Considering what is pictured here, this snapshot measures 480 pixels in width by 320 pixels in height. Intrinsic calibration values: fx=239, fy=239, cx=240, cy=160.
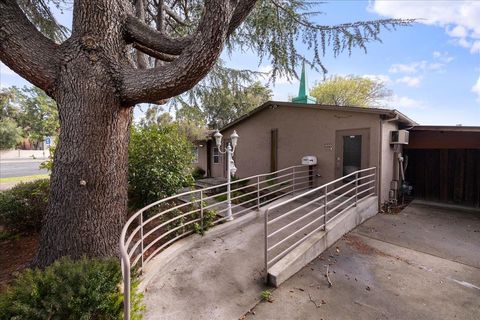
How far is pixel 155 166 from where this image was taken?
558 centimetres

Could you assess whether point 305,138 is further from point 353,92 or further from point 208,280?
point 353,92

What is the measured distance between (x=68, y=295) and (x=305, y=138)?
25.3 feet

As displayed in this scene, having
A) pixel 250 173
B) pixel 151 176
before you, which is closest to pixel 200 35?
pixel 151 176

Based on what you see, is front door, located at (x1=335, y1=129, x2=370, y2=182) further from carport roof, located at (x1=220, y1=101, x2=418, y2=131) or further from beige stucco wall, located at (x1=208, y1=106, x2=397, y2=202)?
carport roof, located at (x1=220, y1=101, x2=418, y2=131)

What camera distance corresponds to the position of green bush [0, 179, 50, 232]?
5051 millimetres

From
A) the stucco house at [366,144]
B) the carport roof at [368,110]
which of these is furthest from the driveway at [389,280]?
the carport roof at [368,110]

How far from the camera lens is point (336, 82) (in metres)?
24.8

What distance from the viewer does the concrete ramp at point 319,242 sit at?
354 centimetres

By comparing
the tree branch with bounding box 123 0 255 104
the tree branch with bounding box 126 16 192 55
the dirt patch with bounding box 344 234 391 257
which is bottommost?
the dirt patch with bounding box 344 234 391 257

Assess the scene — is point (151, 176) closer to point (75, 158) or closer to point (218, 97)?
point (75, 158)

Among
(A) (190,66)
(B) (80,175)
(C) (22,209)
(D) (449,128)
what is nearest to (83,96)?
(B) (80,175)

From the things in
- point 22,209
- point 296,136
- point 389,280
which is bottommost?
point 389,280

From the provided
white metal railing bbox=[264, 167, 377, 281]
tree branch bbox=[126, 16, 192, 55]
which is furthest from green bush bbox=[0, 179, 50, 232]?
white metal railing bbox=[264, 167, 377, 281]

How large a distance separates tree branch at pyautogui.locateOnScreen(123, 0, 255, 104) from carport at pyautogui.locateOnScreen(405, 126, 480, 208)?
A: 7.26 meters
